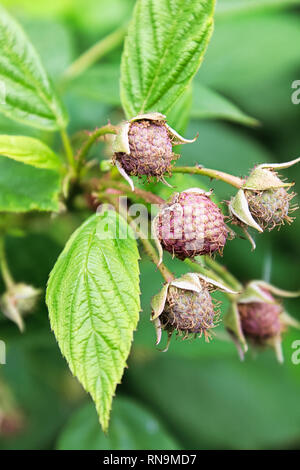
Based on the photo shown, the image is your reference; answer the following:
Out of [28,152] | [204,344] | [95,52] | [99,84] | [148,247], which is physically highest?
[95,52]

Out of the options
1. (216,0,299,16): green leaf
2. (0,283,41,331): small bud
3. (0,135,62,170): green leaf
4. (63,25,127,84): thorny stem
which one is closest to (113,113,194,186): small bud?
(0,135,62,170): green leaf

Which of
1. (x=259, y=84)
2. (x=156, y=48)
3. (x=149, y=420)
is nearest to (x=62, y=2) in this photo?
(x=259, y=84)

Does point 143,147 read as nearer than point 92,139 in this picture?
Yes

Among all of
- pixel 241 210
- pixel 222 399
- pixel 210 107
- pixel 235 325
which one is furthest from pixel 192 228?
pixel 222 399

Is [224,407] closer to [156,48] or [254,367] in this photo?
[254,367]

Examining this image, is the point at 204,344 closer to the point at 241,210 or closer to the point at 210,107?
the point at 210,107
